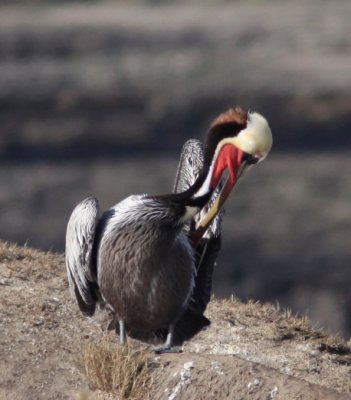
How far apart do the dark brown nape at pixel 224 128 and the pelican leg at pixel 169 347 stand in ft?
3.78

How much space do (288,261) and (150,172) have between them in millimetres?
5938

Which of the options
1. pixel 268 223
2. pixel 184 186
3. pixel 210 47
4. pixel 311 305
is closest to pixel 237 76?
pixel 210 47

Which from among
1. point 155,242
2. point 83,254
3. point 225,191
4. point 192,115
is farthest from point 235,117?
point 192,115

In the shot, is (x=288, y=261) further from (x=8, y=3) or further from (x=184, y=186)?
(x=8, y=3)

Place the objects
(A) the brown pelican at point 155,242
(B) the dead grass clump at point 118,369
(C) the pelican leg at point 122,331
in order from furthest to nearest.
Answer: (C) the pelican leg at point 122,331 → (A) the brown pelican at point 155,242 → (B) the dead grass clump at point 118,369

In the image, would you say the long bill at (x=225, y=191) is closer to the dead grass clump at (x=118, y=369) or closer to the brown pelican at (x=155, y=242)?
the brown pelican at (x=155, y=242)

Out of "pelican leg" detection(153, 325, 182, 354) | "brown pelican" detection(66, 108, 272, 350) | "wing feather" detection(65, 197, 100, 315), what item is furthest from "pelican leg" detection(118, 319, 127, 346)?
"wing feather" detection(65, 197, 100, 315)

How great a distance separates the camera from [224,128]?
8484mm

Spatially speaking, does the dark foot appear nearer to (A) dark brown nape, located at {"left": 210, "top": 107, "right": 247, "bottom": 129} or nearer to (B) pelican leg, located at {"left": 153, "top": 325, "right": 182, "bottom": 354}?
(B) pelican leg, located at {"left": 153, "top": 325, "right": 182, "bottom": 354}

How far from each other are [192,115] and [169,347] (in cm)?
2819

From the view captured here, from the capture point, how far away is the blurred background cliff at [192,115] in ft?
93.4

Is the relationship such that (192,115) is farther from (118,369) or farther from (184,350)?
(118,369)

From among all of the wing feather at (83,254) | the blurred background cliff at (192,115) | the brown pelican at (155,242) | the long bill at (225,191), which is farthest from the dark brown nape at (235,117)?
the blurred background cliff at (192,115)

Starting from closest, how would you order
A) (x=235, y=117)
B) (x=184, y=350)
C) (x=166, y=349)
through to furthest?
(x=235, y=117), (x=166, y=349), (x=184, y=350)
